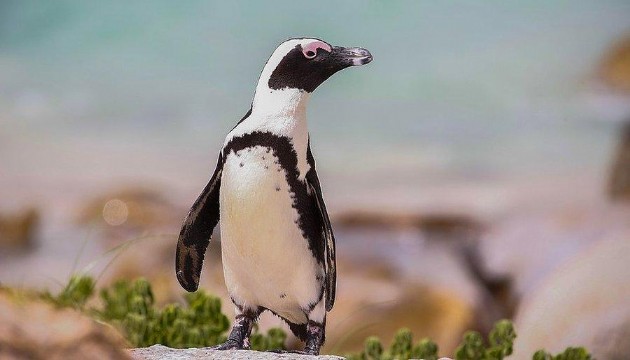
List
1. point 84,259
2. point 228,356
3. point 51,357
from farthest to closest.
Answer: point 84,259
point 228,356
point 51,357

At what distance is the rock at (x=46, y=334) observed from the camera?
0.80 meters

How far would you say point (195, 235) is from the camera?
1506mm

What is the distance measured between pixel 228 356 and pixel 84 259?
5.14 feet

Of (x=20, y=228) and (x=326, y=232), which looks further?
(x=20, y=228)

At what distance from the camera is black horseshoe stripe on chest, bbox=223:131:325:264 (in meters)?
1.39

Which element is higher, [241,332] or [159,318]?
[159,318]

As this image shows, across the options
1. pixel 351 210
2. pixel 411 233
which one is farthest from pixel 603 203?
pixel 351 210

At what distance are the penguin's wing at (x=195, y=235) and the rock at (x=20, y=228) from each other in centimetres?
149

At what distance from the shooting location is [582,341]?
2.39 meters

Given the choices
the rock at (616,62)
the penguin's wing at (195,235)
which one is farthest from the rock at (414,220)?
the penguin's wing at (195,235)

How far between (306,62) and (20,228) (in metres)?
1.73

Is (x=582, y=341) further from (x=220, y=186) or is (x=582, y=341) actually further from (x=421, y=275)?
(x=220, y=186)

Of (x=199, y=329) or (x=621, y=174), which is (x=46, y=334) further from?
(x=621, y=174)

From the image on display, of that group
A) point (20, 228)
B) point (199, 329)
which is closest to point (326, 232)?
point (199, 329)
